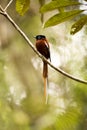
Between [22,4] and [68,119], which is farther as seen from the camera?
[68,119]

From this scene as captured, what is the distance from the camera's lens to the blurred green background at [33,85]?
3227 millimetres

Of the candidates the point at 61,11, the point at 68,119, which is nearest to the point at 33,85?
the point at 68,119

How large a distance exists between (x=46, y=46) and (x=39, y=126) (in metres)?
1.59

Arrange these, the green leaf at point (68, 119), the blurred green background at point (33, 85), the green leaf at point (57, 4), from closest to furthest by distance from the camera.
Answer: the green leaf at point (57, 4) → the green leaf at point (68, 119) → the blurred green background at point (33, 85)

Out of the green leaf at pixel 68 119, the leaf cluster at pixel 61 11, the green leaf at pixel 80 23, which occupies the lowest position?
the green leaf at pixel 68 119

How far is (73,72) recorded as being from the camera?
346 centimetres

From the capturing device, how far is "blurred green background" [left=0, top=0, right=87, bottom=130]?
10.6 feet

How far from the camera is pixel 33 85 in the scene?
3375 millimetres

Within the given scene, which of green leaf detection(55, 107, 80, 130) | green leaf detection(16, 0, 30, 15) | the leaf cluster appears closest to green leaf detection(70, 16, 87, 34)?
the leaf cluster

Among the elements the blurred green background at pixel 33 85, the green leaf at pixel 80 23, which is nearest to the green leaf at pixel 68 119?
the blurred green background at pixel 33 85

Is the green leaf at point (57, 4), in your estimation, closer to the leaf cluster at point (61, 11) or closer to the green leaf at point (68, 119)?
the leaf cluster at point (61, 11)

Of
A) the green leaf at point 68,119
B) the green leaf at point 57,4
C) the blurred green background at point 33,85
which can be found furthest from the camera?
the blurred green background at point 33,85

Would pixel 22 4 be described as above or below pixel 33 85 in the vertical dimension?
above

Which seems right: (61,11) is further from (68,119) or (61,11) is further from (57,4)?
(68,119)
